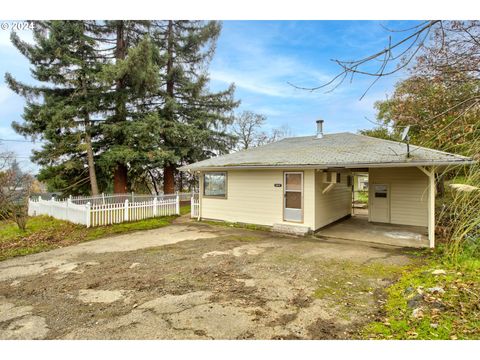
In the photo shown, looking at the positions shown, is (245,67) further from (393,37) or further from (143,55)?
(143,55)

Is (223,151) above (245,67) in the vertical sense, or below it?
below

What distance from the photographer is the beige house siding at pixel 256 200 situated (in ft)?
25.8

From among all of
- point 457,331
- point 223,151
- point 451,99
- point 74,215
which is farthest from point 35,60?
point 451,99

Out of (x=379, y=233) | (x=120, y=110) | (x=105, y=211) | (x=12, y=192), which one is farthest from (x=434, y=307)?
(x=120, y=110)

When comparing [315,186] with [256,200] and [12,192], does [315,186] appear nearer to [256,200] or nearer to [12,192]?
[256,200]

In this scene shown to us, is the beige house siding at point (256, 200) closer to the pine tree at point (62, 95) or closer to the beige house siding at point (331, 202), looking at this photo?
the beige house siding at point (331, 202)

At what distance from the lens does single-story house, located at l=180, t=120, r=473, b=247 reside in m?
7.73

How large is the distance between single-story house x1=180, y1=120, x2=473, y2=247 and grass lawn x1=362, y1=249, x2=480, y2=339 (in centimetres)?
327

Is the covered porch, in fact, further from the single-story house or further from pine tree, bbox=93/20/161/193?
pine tree, bbox=93/20/161/193

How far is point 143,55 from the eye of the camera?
40.2ft

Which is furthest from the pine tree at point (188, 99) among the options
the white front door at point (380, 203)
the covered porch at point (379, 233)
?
the white front door at point (380, 203)

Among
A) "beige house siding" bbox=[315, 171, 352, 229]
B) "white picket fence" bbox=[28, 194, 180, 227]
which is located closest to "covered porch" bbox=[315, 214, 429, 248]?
"beige house siding" bbox=[315, 171, 352, 229]

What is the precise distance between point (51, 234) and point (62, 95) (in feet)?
28.5
